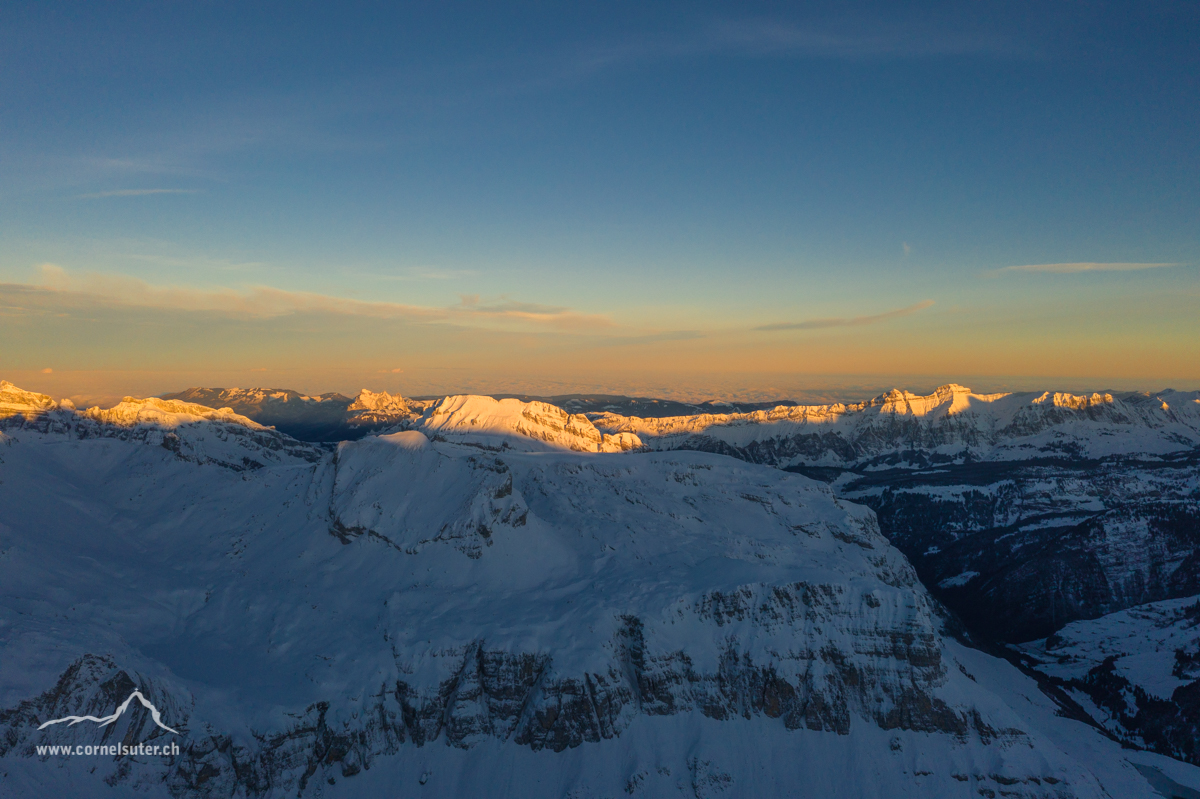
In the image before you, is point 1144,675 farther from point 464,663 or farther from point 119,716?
point 119,716

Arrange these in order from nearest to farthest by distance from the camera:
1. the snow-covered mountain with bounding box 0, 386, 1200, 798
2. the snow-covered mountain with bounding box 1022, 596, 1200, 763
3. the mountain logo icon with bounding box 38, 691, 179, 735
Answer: the mountain logo icon with bounding box 38, 691, 179, 735 < the snow-covered mountain with bounding box 0, 386, 1200, 798 < the snow-covered mountain with bounding box 1022, 596, 1200, 763

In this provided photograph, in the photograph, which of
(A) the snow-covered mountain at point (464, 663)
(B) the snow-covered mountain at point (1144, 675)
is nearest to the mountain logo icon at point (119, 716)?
(A) the snow-covered mountain at point (464, 663)

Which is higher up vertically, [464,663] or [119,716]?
[119,716]

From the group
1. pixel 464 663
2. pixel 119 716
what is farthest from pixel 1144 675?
pixel 119 716

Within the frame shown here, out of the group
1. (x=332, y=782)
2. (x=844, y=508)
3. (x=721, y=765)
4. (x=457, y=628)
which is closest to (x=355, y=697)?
(x=332, y=782)

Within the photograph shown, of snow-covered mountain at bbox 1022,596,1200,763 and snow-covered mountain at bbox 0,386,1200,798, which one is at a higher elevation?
snow-covered mountain at bbox 0,386,1200,798

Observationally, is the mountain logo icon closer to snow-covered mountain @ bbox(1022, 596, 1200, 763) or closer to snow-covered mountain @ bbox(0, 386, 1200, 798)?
snow-covered mountain @ bbox(0, 386, 1200, 798)

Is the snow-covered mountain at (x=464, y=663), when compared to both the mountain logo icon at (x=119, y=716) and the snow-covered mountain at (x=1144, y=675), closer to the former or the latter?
the mountain logo icon at (x=119, y=716)

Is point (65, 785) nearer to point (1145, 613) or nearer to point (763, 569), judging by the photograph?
point (763, 569)

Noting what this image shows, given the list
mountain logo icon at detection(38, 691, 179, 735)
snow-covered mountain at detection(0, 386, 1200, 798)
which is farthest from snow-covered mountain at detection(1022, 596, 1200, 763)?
mountain logo icon at detection(38, 691, 179, 735)
